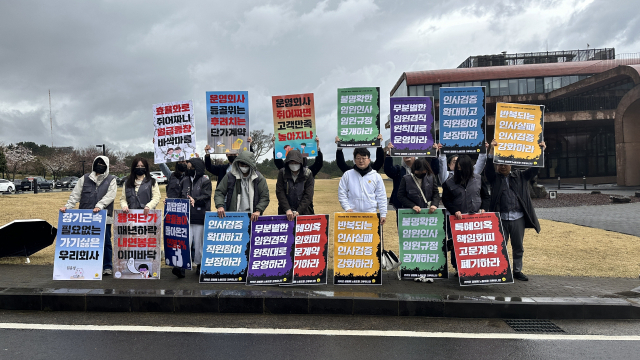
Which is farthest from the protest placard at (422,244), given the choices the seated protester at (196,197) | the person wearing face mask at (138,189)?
the person wearing face mask at (138,189)

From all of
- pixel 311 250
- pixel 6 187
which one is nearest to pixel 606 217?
pixel 311 250

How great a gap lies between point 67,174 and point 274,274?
77.9 meters

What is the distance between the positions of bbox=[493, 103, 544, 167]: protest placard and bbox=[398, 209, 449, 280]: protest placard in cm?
125

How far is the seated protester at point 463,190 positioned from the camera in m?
5.78

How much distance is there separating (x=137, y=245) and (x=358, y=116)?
371 centimetres

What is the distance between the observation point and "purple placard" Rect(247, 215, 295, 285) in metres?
5.55

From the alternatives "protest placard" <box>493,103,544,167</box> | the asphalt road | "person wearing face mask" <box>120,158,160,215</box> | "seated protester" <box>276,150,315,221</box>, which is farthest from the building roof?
the asphalt road

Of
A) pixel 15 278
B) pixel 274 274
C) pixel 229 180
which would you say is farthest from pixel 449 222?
pixel 15 278

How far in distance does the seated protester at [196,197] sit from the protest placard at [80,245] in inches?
43.2

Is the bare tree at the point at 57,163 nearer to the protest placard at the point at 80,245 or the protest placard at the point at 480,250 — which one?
the protest placard at the point at 80,245

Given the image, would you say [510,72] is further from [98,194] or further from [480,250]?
[98,194]

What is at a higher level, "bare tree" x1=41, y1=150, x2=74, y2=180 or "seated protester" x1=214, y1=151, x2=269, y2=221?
"bare tree" x1=41, y1=150, x2=74, y2=180

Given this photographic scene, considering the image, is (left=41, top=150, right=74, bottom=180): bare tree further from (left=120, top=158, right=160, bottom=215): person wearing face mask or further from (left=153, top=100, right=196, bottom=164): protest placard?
(left=153, top=100, right=196, bottom=164): protest placard

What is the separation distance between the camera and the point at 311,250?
5.65 m
